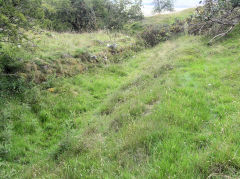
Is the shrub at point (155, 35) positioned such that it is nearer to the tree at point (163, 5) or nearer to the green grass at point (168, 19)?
the green grass at point (168, 19)

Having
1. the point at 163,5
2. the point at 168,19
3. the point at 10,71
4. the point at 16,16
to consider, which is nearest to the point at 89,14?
the point at 168,19

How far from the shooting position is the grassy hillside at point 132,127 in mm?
2945

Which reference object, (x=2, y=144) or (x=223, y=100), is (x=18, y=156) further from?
(x=223, y=100)

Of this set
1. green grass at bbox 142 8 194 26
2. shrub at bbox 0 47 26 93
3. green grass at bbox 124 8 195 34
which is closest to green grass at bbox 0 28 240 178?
shrub at bbox 0 47 26 93

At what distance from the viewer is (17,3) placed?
22.4ft

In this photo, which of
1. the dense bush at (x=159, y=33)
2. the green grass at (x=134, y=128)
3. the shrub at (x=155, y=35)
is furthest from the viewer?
the shrub at (x=155, y=35)

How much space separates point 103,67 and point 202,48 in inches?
255

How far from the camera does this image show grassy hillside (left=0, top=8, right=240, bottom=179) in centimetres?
Answer: 295

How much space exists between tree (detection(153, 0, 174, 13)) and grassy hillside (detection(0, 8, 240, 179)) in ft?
109

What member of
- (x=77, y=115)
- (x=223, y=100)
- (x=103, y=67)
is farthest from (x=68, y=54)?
(x=223, y=100)

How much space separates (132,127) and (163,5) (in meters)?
40.3

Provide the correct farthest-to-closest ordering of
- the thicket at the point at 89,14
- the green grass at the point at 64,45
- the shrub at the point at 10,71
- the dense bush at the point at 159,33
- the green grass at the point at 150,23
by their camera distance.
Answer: the green grass at the point at 150,23, the thicket at the point at 89,14, the dense bush at the point at 159,33, the green grass at the point at 64,45, the shrub at the point at 10,71

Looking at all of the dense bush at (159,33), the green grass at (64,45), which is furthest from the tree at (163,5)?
the green grass at (64,45)

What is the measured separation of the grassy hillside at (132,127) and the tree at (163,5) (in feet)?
109
